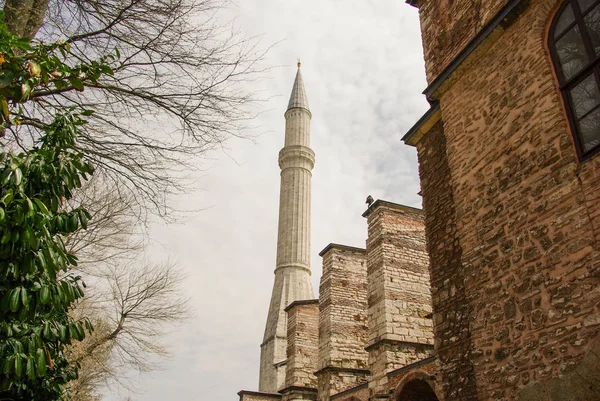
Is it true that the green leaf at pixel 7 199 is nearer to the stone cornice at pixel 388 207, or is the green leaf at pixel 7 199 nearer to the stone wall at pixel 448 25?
the stone wall at pixel 448 25

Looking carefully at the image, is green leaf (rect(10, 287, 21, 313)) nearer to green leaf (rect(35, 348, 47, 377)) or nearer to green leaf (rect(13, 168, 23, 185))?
green leaf (rect(35, 348, 47, 377))

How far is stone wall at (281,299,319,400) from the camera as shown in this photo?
1395 cm

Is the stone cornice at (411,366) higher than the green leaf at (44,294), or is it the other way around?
the stone cornice at (411,366)

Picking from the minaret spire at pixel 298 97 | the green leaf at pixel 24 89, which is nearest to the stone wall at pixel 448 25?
the green leaf at pixel 24 89

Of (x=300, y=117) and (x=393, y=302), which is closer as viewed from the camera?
(x=393, y=302)

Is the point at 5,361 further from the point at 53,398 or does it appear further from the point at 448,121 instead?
the point at 448,121

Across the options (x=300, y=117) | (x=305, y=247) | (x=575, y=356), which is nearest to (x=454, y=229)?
(x=575, y=356)

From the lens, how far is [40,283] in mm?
3410

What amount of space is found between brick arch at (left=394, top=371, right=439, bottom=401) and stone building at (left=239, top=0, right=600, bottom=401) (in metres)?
0.06

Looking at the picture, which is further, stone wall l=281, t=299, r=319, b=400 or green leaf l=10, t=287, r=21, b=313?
stone wall l=281, t=299, r=319, b=400

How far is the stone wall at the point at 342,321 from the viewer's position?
1180 centimetres

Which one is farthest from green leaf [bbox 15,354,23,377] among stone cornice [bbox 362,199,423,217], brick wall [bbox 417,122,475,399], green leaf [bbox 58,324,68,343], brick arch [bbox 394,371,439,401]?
stone cornice [bbox 362,199,423,217]

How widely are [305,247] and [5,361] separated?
24.6 meters

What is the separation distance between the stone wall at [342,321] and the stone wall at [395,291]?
6.88ft
